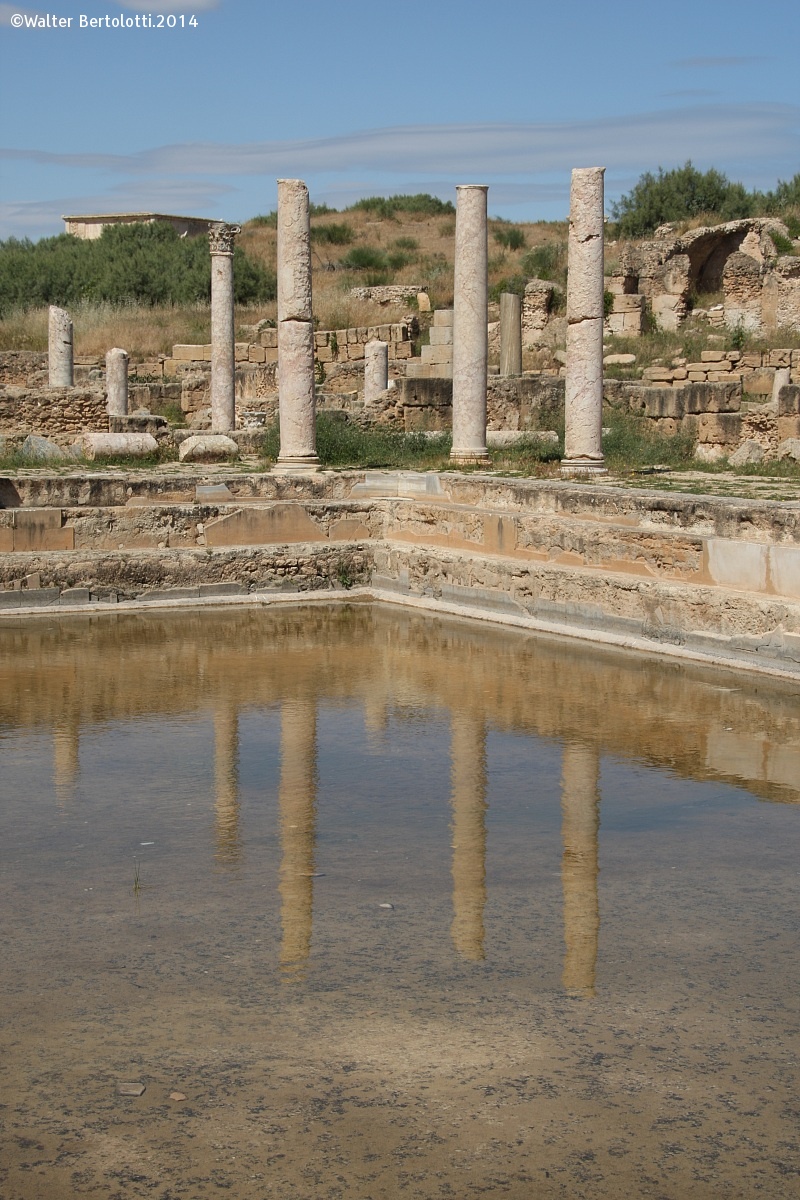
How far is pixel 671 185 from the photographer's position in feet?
134

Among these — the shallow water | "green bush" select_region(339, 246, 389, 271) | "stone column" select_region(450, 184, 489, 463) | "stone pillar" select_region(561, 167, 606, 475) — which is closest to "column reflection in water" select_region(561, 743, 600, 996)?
the shallow water

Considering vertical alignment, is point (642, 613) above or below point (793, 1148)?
above

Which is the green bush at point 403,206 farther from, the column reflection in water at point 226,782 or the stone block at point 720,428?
the column reflection in water at point 226,782

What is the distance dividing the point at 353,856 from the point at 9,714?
3192mm

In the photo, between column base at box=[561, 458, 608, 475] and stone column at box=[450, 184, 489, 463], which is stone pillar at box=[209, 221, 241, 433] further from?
column base at box=[561, 458, 608, 475]

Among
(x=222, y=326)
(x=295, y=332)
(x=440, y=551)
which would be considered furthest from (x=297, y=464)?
(x=222, y=326)

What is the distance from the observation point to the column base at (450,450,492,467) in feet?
48.8

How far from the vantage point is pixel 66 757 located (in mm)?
6926

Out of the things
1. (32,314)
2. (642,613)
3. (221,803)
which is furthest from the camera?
(32,314)

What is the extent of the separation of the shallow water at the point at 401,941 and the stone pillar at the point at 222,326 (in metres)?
14.2

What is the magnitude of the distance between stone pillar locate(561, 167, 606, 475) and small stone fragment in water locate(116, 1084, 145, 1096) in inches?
420

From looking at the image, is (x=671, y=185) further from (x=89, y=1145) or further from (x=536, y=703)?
(x=89, y=1145)

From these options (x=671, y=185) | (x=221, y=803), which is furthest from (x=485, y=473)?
(x=671, y=185)

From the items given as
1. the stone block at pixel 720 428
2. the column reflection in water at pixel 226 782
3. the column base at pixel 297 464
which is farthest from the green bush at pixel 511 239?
the column reflection in water at pixel 226 782
